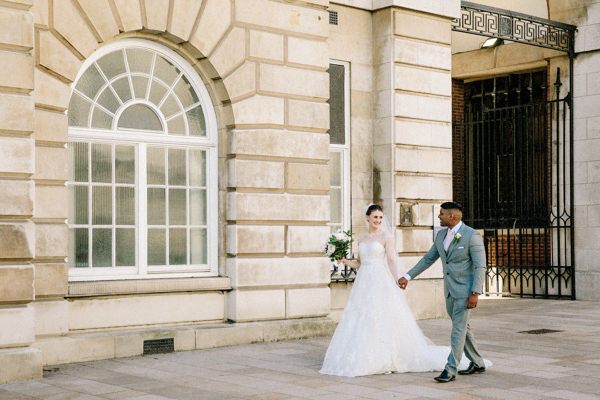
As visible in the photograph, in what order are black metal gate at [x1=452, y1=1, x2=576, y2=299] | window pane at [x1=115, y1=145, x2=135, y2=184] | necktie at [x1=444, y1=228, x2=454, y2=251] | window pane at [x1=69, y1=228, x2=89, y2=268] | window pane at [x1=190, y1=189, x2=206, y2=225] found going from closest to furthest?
necktie at [x1=444, y1=228, x2=454, y2=251] → window pane at [x1=69, y1=228, x2=89, y2=268] → window pane at [x1=115, y1=145, x2=135, y2=184] → window pane at [x1=190, y1=189, x2=206, y2=225] → black metal gate at [x1=452, y1=1, x2=576, y2=299]

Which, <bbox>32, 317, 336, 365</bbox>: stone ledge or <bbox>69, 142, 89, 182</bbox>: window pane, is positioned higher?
<bbox>69, 142, 89, 182</bbox>: window pane

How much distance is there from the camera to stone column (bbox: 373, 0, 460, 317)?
1517cm

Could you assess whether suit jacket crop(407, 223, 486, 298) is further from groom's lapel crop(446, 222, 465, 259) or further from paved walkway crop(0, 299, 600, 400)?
paved walkway crop(0, 299, 600, 400)

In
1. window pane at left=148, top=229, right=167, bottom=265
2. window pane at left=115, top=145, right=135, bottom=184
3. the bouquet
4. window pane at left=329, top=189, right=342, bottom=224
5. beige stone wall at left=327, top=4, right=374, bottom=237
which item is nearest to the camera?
window pane at left=115, top=145, right=135, bottom=184

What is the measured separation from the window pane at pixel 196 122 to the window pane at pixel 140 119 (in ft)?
1.59

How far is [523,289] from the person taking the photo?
20484 millimetres

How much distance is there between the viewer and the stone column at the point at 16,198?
32.2 feet

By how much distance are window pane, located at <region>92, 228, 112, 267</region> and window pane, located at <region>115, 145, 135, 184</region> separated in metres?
0.72

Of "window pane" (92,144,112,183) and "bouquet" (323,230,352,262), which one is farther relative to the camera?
"bouquet" (323,230,352,262)

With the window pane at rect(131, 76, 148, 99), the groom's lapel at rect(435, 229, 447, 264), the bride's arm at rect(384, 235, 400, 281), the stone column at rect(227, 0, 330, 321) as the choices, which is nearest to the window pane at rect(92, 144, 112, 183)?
the window pane at rect(131, 76, 148, 99)

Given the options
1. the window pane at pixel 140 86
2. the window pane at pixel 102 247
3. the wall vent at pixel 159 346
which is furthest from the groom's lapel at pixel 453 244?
the window pane at pixel 140 86

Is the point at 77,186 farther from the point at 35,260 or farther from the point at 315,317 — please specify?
the point at 315,317

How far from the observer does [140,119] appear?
12.5 metres

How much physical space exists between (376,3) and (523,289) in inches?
323
